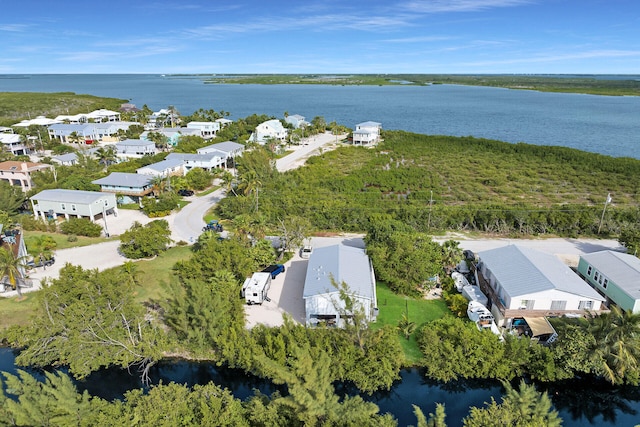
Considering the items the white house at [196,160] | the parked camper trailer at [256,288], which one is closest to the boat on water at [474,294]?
the parked camper trailer at [256,288]

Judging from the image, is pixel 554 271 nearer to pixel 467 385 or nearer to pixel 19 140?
pixel 467 385

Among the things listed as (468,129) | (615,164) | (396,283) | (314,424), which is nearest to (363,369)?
(314,424)

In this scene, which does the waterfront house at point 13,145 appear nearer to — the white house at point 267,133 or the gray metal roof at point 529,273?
the white house at point 267,133

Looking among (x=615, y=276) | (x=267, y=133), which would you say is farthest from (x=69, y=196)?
(x=615, y=276)

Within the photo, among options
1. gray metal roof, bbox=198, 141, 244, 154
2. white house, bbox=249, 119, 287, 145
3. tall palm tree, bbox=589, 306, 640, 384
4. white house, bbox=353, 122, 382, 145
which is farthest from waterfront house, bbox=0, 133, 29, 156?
tall palm tree, bbox=589, 306, 640, 384

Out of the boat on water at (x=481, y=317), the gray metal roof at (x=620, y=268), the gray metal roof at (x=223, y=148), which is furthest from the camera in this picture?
the gray metal roof at (x=223, y=148)

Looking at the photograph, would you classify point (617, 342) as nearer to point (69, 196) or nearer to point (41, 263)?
point (41, 263)

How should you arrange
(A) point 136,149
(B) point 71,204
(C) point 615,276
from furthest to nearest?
(A) point 136,149
(B) point 71,204
(C) point 615,276
